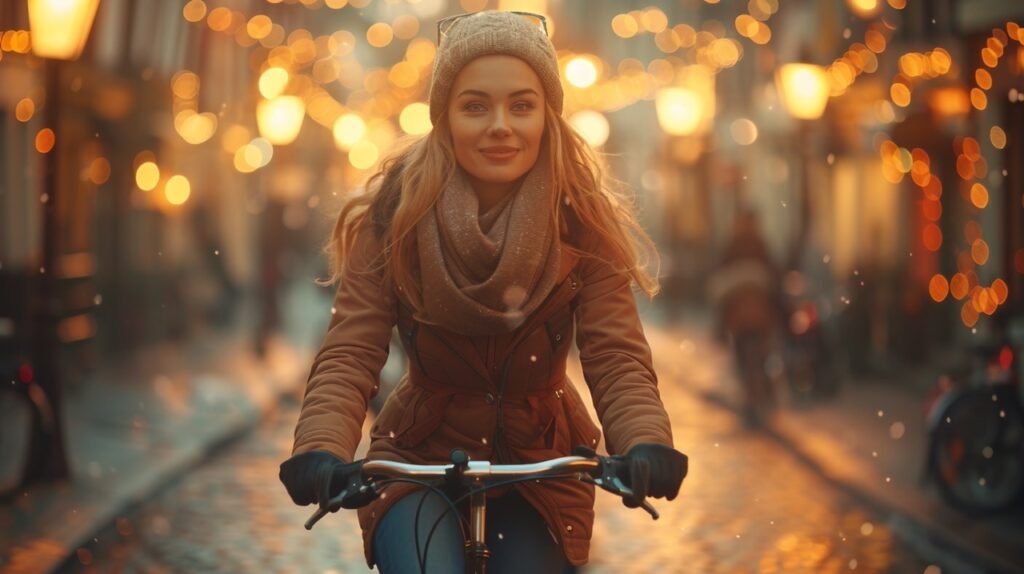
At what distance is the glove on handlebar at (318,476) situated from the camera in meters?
2.95

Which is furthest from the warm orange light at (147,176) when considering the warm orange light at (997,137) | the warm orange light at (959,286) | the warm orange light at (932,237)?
the warm orange light at (997,137)

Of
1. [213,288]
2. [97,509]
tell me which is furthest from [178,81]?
[97,509]

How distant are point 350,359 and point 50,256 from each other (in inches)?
298

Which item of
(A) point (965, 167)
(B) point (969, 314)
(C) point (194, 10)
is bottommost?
(B) point (969, 314)

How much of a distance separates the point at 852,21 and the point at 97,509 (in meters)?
16.5

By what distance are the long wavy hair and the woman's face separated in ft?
0.20

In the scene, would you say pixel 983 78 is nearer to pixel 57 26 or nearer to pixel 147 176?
pixel 57 26

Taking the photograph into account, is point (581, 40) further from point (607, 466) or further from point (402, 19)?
point (607, 466)

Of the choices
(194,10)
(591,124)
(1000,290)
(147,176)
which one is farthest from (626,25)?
(1000,290)

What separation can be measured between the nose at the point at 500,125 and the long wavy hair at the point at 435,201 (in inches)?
4.9

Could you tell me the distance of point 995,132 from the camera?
1548 centimetres

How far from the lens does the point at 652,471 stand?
9.70 feet

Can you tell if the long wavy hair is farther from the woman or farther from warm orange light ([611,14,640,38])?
warm orange light ([611,14,640,38])

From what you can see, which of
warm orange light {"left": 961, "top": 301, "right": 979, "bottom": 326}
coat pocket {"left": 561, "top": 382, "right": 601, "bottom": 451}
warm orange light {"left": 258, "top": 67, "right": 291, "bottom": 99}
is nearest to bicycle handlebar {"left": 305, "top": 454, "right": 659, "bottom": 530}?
coat pocket {"left": 561, "top": 382, "right": 601, "bottom": 451}
